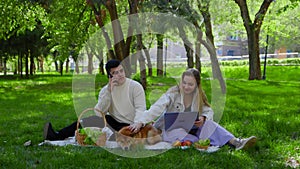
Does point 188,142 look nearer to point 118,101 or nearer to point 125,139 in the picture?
point 125,139

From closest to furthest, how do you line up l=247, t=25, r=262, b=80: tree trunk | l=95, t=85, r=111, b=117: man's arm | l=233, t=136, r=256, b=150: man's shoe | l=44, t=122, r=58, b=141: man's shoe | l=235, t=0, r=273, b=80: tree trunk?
l=233, t=136, r=256, b=150: man's shoe < l=95, t=85, r=111, b=117: man's arm < l=44, t=122, r=58, b=141: man's shoe < l=235, t=0, r=273, b=80: tree trunk < l=247, t=25, r=262, b=80: tree trunk

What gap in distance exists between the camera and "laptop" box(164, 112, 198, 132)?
5215 millimetres

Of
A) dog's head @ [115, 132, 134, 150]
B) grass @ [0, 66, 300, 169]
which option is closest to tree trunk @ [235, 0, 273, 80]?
grass @ [0, 66, 300, 169]

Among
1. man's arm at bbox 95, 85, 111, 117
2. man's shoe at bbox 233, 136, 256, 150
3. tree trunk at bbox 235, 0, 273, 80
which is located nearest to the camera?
man's shoe at bbox 233, 136, 256, 150

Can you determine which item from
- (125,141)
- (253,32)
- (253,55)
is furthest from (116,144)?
(253,55)

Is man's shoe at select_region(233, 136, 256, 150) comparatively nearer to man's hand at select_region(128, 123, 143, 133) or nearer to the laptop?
the laptop

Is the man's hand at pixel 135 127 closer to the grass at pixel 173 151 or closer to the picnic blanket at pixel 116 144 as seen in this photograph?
the picnic blanket at pixel 116 144

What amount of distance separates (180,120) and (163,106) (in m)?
0.29

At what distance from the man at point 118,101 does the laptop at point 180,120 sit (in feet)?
1.17

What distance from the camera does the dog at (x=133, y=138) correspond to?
4898 mm

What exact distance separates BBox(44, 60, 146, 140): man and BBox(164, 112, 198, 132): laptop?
358mm

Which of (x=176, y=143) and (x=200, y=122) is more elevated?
(x=200, y=122)

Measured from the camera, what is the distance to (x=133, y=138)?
4902 mm

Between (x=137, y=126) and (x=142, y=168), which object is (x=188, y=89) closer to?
(x=137, y=126)
